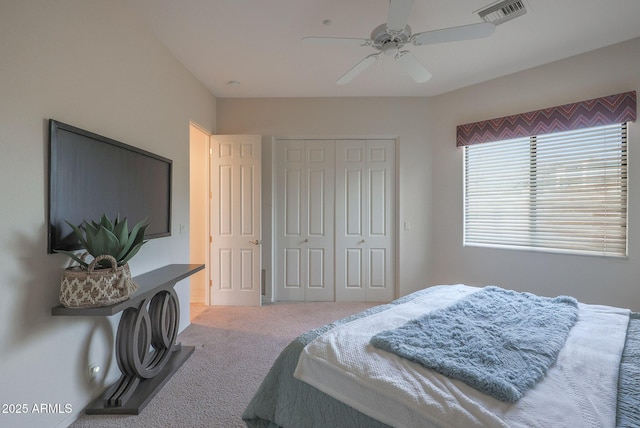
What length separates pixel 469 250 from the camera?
3.46 m

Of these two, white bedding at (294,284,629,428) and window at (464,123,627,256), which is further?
window at (464,123,627,256)

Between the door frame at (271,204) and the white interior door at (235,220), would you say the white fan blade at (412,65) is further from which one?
the white interior door at (235,220)

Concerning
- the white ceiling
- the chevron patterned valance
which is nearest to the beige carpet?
the chevron patterned valance

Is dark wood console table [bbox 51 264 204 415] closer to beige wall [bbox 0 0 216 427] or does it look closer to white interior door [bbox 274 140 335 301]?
beige wall [bbox 0 0 216 427]

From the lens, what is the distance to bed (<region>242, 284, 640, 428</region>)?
0.87 metres

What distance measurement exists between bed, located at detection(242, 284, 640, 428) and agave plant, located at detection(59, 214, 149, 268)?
108cm

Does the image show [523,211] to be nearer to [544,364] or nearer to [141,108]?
[544,364]

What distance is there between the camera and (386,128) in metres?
3.74

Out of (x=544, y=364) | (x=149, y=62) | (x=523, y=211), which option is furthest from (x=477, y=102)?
(x=149, y=62)

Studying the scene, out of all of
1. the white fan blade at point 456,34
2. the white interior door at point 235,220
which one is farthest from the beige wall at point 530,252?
the white interior door at point 235,220

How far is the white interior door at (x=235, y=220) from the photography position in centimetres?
360

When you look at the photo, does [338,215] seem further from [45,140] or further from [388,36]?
[45,140]

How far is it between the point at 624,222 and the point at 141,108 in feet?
14.2

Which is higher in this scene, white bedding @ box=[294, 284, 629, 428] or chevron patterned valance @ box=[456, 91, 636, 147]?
chevron patterned valance @ box=[456, 91, 636, 147]
